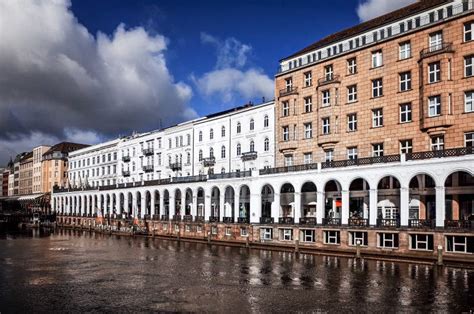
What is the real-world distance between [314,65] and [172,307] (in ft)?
135

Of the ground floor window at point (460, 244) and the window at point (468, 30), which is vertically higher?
the window at point (468, 30)

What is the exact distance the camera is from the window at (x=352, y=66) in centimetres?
5531

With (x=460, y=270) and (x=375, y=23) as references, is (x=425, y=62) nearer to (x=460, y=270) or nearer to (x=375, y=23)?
(x=375, y=23)

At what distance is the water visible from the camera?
25609mm

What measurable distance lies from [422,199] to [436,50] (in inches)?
564

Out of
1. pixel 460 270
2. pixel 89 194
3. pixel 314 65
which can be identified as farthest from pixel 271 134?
pixel 89 194

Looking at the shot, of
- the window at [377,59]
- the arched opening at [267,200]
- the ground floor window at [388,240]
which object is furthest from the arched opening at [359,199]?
the window at [377,59]

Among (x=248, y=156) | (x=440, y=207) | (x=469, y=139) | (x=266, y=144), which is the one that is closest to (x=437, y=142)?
(x=469, y=139)

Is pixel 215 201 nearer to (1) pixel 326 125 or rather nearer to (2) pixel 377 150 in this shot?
(1) pixel 326 125

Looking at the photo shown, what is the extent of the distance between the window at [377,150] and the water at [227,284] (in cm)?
1339

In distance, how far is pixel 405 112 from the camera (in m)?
50.0

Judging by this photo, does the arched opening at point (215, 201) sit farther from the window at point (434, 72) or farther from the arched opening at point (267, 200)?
the window at point (434, 72)

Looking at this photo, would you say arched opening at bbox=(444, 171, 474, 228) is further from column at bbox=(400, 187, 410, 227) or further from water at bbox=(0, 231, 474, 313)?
water at bbox=(0, 231, 474, 313)

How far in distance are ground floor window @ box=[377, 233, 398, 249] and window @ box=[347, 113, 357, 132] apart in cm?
1376
